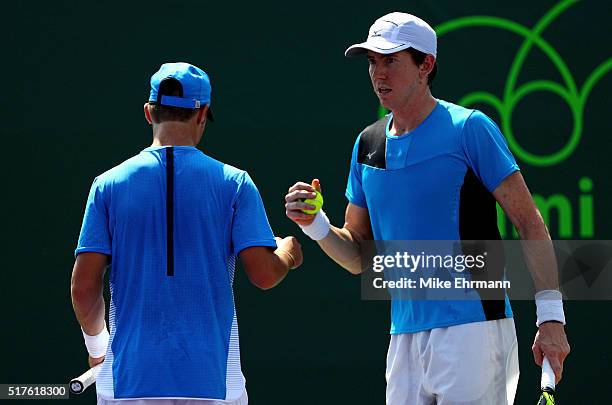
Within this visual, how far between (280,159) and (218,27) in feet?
2.41

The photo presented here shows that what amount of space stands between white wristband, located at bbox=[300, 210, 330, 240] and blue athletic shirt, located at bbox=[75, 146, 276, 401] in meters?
0.58

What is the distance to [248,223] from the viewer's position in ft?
11.2

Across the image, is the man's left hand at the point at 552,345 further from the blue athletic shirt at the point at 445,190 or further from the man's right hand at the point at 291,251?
the man's right hand at the point at 291,251

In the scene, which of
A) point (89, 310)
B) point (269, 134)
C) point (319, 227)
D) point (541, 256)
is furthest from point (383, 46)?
point (269, 134)

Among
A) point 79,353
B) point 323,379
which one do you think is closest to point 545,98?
point 323,379

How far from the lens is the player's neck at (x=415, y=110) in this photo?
399 cm

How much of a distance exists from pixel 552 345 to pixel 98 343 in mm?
1504

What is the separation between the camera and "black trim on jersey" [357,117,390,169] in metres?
4.03

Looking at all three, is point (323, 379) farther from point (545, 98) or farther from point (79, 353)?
point (545, 98)

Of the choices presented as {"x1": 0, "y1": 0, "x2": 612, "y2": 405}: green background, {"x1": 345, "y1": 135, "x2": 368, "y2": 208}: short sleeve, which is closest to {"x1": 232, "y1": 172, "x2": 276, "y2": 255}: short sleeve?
{"x1": 345, "y1": 135, "x2": 368, "y2": 208}: short sleeve

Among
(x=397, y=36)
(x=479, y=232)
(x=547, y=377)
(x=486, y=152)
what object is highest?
(x=397, y=36)

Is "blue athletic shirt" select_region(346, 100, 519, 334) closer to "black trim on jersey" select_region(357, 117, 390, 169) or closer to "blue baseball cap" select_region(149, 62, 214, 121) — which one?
"black trim on jersey" select_region(357, 117, 390, 169)

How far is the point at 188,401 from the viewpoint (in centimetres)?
335

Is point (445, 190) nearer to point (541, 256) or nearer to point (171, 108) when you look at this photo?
point (541, 256)
